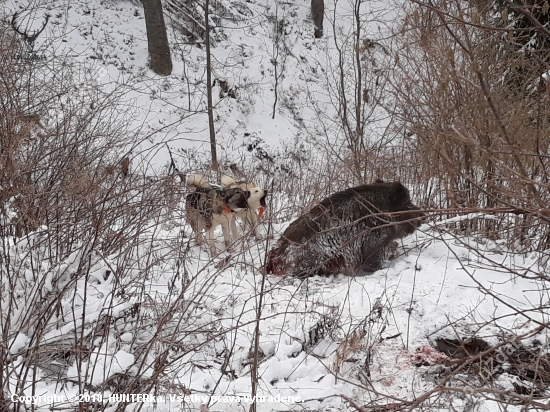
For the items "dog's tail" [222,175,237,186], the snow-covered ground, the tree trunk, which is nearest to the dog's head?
"dog's tail" [222,175,237,186]

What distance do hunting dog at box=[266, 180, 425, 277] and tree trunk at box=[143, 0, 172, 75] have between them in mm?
12158

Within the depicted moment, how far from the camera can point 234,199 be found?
608 centimetres

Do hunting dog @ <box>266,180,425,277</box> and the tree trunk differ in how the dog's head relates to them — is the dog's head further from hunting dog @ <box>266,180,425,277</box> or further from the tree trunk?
the tree trunk

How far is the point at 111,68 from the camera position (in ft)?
51.9

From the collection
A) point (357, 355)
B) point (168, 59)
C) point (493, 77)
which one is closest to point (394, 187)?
point (493, 77)

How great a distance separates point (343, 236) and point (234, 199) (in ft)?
5.17

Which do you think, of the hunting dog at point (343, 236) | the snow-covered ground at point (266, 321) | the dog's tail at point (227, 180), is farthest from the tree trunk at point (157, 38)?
the hunting dog at point (343, 236)

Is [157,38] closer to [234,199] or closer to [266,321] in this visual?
[234,199]

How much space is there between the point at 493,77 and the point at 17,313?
5.61 m

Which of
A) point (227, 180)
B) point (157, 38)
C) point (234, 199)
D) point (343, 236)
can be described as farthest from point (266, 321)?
point (157, 38)

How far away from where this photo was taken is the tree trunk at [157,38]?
1488cm

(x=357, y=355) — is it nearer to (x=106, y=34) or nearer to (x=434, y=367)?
(x=434, y=367)

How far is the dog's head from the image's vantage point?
604cm

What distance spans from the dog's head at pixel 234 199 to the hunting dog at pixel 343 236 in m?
0.85
